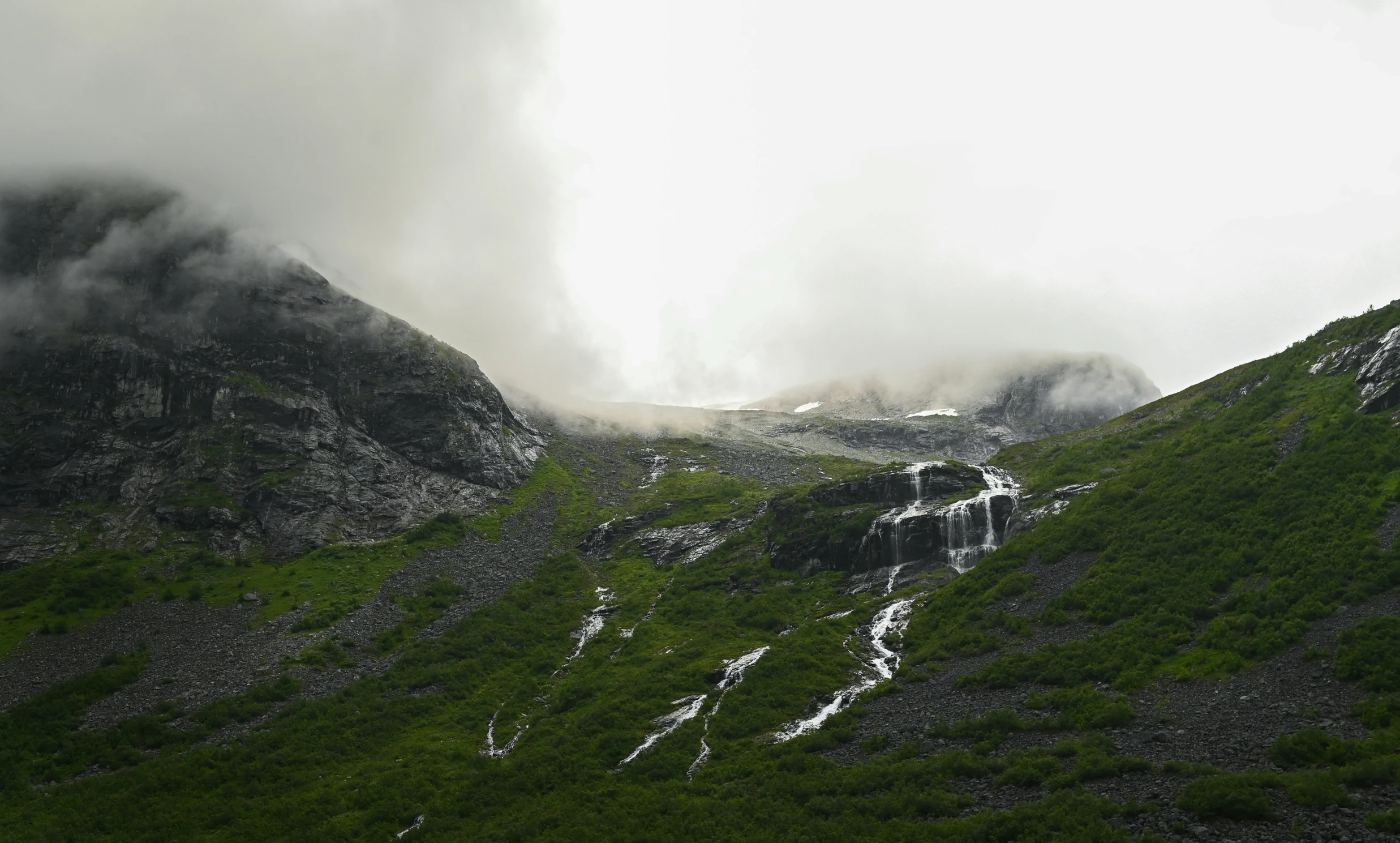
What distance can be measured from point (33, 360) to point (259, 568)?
191ft

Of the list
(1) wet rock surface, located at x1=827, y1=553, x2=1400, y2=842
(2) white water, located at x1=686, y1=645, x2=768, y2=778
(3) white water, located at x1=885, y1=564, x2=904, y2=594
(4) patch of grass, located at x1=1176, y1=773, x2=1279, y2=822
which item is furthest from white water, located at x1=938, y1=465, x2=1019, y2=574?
(4) patch of grass, located at x1=1176, y1=773, x2=1279, y2=822

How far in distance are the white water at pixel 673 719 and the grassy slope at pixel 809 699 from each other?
1103 millimetres

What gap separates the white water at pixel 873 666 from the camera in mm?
55438

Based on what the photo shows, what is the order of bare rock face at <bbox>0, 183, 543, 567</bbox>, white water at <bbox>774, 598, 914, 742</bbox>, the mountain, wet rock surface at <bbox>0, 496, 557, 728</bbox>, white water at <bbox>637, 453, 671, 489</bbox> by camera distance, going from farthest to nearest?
white water at <bbox>637, 453, 671, 489</bbox> < bare rock face at <bbox>0, 183, 543, 567</bbox> < wet rock surface at <bbox>0, 496, 557, 728</bbox> < white water at <bbox>774, 598, 914, 742</bbox> < the mountain

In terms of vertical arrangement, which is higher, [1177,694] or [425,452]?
[425,452]

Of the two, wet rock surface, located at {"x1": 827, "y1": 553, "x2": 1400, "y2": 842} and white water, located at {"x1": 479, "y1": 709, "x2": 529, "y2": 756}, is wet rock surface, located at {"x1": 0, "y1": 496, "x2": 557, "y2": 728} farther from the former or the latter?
wet rock surface, located at {"x1": 827, "y1": 553, "x2": 1400, "y2": 842}

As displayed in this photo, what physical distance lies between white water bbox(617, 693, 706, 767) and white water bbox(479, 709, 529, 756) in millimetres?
12262

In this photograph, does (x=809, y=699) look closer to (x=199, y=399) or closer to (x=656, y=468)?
(x=199, y=399)

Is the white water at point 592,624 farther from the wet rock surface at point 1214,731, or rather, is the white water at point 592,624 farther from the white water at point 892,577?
the wet rock surface at point 1214,731

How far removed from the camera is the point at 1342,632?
40375 millimetres

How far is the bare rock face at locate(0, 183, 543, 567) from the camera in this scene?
111 meters

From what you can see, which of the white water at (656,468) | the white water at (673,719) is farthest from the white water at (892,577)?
the white water at (656,468)

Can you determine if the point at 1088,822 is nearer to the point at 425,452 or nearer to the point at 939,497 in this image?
the point at 939,497

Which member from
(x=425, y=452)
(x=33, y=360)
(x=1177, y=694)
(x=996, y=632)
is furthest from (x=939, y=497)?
(x=33, y=360)
